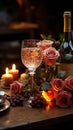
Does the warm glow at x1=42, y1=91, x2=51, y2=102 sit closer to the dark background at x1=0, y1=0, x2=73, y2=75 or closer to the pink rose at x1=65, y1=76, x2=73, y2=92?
the pink rose at x1=65, y1=76, x2=73, y2=92

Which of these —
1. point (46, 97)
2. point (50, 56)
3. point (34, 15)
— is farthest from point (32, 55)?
point (34, 15)

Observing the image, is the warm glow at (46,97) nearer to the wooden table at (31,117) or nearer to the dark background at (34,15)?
the wooden table at (31,117)

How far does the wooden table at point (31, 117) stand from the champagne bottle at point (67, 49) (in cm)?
23

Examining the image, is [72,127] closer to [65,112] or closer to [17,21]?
[65,112]

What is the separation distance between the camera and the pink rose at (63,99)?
1.27 m

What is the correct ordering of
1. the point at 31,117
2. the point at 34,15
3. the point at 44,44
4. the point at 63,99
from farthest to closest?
the point at 34,15 → the point at 44,44 → the point at 63,99 → the point at 31,117

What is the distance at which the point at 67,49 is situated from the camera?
150 centimetres

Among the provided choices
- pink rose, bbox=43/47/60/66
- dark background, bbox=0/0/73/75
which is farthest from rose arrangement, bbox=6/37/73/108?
dark background, bbox=0/0/73/75

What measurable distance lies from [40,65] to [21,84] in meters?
0.12

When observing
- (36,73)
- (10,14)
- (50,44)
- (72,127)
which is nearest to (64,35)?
(50,44)

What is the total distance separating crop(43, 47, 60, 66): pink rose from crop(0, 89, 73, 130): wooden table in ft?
0.64

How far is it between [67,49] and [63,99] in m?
0.30

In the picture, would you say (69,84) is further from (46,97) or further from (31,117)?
(31,117)

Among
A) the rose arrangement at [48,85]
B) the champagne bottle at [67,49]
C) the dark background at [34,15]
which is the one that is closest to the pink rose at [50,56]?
the rose arrangement at [48,85]
